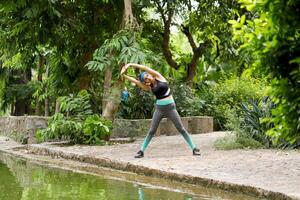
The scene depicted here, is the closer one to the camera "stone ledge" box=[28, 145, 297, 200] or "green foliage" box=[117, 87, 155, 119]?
"stone ledge" box=[28, 145, 297, 200]

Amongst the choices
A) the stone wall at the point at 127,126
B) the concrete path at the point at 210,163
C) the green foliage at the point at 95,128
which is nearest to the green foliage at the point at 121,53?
the green foliage at the point at 95,128

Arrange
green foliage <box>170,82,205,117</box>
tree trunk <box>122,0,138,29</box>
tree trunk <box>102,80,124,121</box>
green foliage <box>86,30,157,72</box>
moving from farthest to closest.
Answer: green foliage <box>170,82,205,117</box>
tree trunk <box>102,80,124,121</box>
tree trunk <box>122,0,138,29</box>
green foliage <box>86,30,157,72</box>

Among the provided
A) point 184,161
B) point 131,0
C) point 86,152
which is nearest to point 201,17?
point 131,0

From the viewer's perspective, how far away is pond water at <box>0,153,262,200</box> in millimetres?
7664

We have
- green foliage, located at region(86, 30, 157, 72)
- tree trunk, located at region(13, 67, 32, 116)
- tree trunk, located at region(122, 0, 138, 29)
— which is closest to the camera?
green foliage, located at region(86, 30, 157, 72)

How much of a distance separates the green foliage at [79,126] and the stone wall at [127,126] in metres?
1.16

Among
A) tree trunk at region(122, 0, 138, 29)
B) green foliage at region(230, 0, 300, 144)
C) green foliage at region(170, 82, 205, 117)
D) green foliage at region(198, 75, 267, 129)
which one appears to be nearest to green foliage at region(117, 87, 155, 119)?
green foliage at region(170, 82, 205, 117)

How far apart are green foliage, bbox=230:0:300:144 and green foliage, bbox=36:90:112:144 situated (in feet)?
31.3

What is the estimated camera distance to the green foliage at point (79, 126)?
13.9 m

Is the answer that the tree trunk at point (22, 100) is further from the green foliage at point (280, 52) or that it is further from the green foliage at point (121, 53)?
the green foliage at point (280, 52)

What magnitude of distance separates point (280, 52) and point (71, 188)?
16.8ft

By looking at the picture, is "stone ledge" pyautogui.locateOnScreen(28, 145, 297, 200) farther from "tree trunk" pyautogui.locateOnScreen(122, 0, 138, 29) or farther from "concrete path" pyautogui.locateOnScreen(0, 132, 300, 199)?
"tree trunk" pyautogui.locateOnScreen(122, 0, 138, 29)

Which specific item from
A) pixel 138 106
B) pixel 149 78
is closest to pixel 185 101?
pixel 138 106

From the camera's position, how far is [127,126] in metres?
16.5
